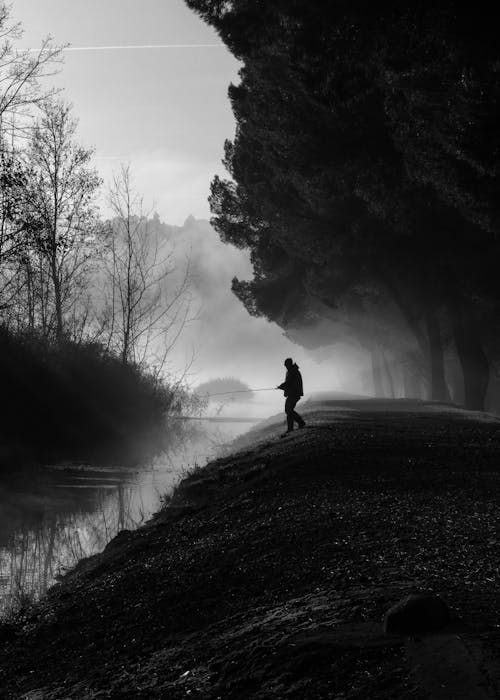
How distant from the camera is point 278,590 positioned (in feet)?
19.9

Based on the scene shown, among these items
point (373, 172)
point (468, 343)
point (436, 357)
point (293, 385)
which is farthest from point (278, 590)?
point (436, 357)

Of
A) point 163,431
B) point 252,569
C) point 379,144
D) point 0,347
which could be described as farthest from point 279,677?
point 163,431

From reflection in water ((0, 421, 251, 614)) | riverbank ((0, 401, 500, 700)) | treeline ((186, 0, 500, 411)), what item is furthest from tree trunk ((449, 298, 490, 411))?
riverbank ((0, 401, 500, 700))

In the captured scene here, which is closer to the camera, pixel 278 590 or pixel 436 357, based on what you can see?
pixel 278 590

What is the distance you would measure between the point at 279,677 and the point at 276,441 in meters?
12.3

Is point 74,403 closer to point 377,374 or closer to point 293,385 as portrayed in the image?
point 293,385

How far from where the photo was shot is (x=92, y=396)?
26453mm

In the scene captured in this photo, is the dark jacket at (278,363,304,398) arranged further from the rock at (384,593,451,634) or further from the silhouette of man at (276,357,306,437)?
the rock at (384,593,451,634)

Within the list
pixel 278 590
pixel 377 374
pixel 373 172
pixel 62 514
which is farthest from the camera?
pixel 377 374

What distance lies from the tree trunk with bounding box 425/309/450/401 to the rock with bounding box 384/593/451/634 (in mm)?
27782

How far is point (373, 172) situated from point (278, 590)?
66.0ft

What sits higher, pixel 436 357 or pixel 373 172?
pixel 373 172

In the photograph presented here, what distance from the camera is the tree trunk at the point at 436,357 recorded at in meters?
32.3

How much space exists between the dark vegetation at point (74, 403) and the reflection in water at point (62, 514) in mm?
1806
